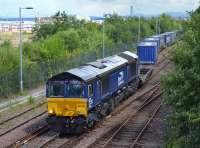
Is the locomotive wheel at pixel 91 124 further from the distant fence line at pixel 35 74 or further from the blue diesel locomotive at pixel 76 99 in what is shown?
the distant fence line at pixel 35 74

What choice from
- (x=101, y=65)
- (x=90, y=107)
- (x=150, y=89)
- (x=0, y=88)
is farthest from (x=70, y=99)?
(x=150, y=89)

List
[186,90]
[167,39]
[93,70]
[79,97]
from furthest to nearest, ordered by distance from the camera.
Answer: [167,39] → [93,70] → [79,97] → [186,90]

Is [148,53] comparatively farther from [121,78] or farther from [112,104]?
[112,104]

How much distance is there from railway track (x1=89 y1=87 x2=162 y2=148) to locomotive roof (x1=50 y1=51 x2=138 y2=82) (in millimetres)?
3048

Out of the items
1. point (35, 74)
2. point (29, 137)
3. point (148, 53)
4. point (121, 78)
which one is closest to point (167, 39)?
point (148, 53)

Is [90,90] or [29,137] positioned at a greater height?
[90,90]

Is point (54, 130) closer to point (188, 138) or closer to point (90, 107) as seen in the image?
point (90, 107)

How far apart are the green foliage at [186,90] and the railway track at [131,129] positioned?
6551 mm

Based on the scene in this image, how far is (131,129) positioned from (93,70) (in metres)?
3.86

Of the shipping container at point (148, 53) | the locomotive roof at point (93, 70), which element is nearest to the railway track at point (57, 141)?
the locomotive roof at point (93, 70)

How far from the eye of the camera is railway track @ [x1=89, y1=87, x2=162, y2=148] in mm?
23344

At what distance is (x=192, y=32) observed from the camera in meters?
16.5

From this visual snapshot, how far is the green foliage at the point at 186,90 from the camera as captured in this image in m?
14.9

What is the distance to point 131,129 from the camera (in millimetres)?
26391
